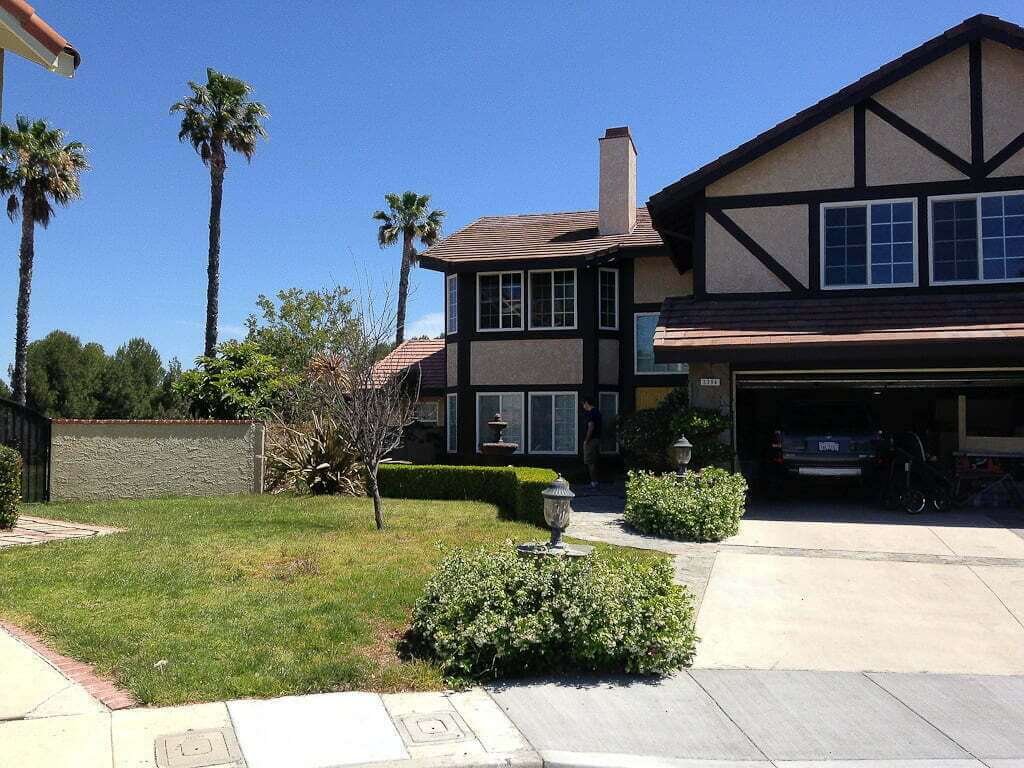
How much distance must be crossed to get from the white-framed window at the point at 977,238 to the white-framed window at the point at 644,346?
23.0 ft

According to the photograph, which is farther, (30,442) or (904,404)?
(904,404)

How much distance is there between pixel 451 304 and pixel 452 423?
308 centimetres

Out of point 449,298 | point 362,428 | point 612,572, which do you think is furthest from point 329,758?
point 449,298

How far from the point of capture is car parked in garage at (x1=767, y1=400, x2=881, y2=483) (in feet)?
47.1

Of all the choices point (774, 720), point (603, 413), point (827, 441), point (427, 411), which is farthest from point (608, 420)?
point (774, 720)

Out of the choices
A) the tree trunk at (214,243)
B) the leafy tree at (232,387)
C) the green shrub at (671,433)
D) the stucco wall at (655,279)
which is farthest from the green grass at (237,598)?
the tree trunk at (214,243)

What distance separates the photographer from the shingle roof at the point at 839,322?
13.7 meters


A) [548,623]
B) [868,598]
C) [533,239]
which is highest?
[533,239]

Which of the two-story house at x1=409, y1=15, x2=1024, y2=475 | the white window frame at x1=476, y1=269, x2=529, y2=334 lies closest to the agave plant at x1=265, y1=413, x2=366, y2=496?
the white window frame at x1=476, y1=269, x2=529, y2=334

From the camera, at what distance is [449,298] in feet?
71.6

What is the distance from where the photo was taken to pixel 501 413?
68.5ft

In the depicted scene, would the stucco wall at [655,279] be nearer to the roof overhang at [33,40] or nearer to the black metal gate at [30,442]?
the black metal gate at [30,442]

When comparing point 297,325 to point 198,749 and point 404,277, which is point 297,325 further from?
point 198,749

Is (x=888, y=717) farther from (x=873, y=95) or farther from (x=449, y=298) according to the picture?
(x=449, y=298)
